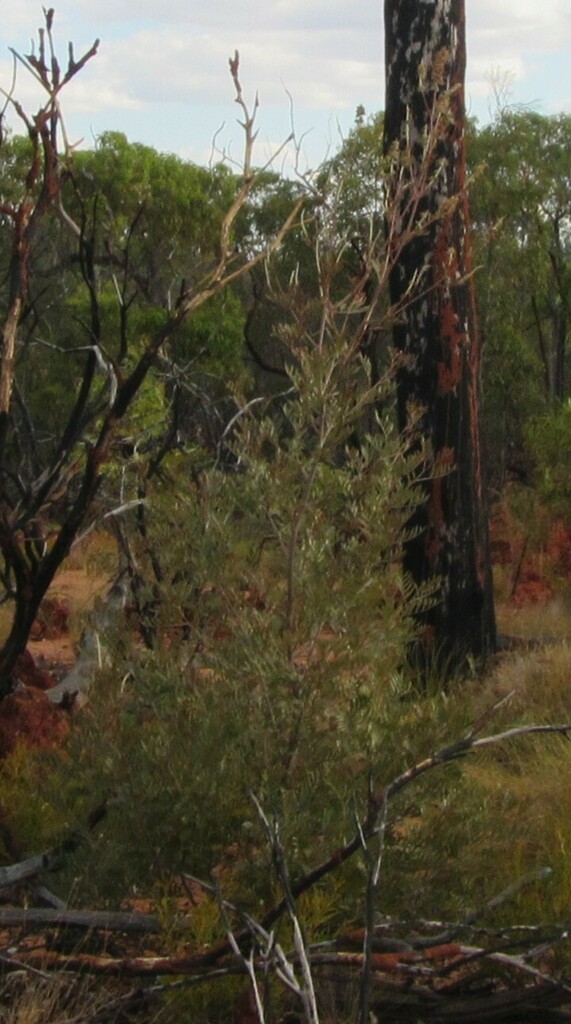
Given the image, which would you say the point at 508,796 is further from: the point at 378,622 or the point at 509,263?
the point at 509,263

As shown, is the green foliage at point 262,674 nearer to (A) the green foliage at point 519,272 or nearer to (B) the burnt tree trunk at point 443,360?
(B) the burnt tree trunk at point 443,360

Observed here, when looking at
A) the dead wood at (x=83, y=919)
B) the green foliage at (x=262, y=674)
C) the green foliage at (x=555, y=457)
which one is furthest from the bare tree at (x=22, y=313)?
the green foliage at (x=555, y=457)

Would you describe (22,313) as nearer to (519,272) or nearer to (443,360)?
(443,360)

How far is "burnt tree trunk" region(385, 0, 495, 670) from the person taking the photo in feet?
25.9

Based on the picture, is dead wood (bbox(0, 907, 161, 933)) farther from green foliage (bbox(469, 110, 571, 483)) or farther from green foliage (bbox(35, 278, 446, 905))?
green foliage (bbox(469, 110, 571, 483))

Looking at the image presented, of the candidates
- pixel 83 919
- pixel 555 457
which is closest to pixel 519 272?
pixel 555 457

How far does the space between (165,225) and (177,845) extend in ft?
69.0

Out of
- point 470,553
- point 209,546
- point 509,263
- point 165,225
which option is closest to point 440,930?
point 209,546

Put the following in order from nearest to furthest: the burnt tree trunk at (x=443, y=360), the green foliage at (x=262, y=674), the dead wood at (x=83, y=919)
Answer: the dead wood at (x=83, y=919)
the green foliage at (x=262, y=674)
the burnt tree trunk at (x=443, y=360)

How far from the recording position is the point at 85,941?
12.1ft

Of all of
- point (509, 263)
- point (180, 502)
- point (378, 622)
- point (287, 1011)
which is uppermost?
point (509, 263)

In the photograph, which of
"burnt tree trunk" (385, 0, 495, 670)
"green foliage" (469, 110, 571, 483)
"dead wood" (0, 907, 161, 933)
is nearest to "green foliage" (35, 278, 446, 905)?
"dead wood" (0, 907, 161, 933)

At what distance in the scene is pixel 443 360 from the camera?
7.94 meters

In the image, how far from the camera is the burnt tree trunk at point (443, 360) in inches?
311
